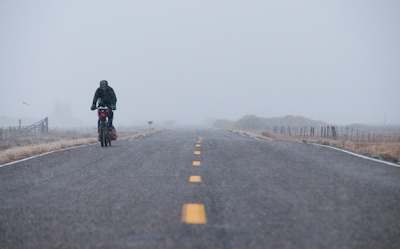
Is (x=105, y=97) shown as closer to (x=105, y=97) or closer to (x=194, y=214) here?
(x=105, y=97)

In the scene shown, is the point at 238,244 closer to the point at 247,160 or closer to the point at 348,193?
the point at 348,193

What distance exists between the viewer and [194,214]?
11.0 ft

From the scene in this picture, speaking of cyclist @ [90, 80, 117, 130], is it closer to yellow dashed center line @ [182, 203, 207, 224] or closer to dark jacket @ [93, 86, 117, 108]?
dark jacket @ [93, 86, 117, 108]

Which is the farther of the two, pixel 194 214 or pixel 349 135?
pixel 349 135

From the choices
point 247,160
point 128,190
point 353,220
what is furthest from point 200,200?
point 247,160

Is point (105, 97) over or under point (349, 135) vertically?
over

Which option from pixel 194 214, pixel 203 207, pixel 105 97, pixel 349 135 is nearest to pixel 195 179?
pixel 203 207

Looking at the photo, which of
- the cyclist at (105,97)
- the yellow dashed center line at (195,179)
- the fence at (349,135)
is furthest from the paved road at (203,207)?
the fence at (349,135)

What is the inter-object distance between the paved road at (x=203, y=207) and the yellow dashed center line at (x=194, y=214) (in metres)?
0.01

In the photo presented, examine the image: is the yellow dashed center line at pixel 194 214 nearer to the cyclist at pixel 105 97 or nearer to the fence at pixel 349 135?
the cyclist at pixel 105 97

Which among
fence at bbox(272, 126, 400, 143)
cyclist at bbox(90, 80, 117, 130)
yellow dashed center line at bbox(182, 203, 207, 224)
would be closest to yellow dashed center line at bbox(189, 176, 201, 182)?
yellow dashed center line at bbox(182, 203, 207, 224)

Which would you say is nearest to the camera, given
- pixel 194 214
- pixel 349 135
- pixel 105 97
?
pixel 194 214

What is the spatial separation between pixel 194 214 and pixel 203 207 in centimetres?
29

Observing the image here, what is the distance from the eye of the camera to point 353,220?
3.12 m
